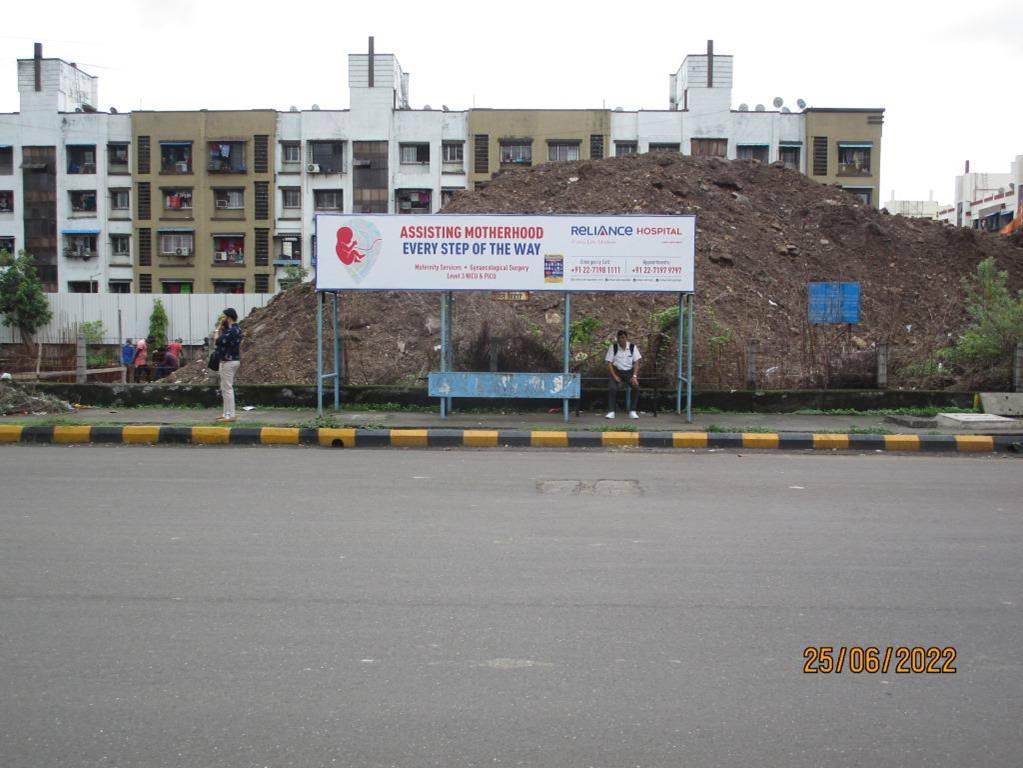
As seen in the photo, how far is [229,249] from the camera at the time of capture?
4838 cm

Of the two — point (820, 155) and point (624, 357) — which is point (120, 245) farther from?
point (624, 357)

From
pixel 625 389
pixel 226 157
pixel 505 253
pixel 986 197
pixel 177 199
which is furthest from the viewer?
pixel 986 197

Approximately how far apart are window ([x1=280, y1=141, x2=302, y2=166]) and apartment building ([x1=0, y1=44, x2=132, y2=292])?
28.6 ft

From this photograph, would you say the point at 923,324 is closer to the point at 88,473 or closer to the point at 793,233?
the point at 793,233

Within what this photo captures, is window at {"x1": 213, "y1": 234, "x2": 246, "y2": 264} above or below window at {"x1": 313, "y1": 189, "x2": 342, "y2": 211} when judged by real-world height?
below

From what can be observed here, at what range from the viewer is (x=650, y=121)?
4716 cm

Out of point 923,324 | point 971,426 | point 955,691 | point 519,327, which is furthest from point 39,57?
point 955,691

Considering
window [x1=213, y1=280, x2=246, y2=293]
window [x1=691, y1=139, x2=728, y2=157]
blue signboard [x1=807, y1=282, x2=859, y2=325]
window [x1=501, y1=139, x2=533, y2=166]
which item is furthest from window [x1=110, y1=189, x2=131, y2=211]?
blue signboard [x1=807, y1=282, x2=859, y2=325]

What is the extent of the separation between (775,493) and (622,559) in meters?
3.04

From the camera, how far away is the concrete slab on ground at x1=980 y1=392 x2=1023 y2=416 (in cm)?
1352

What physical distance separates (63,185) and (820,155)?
42.6 m

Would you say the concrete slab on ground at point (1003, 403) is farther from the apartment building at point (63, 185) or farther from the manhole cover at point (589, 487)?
the apartment building at point (63, 185)

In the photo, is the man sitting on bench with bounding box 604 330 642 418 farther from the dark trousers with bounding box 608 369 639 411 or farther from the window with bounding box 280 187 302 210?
the window with bounding box 280 187 302 210

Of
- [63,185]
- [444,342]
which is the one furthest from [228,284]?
[444,342]
